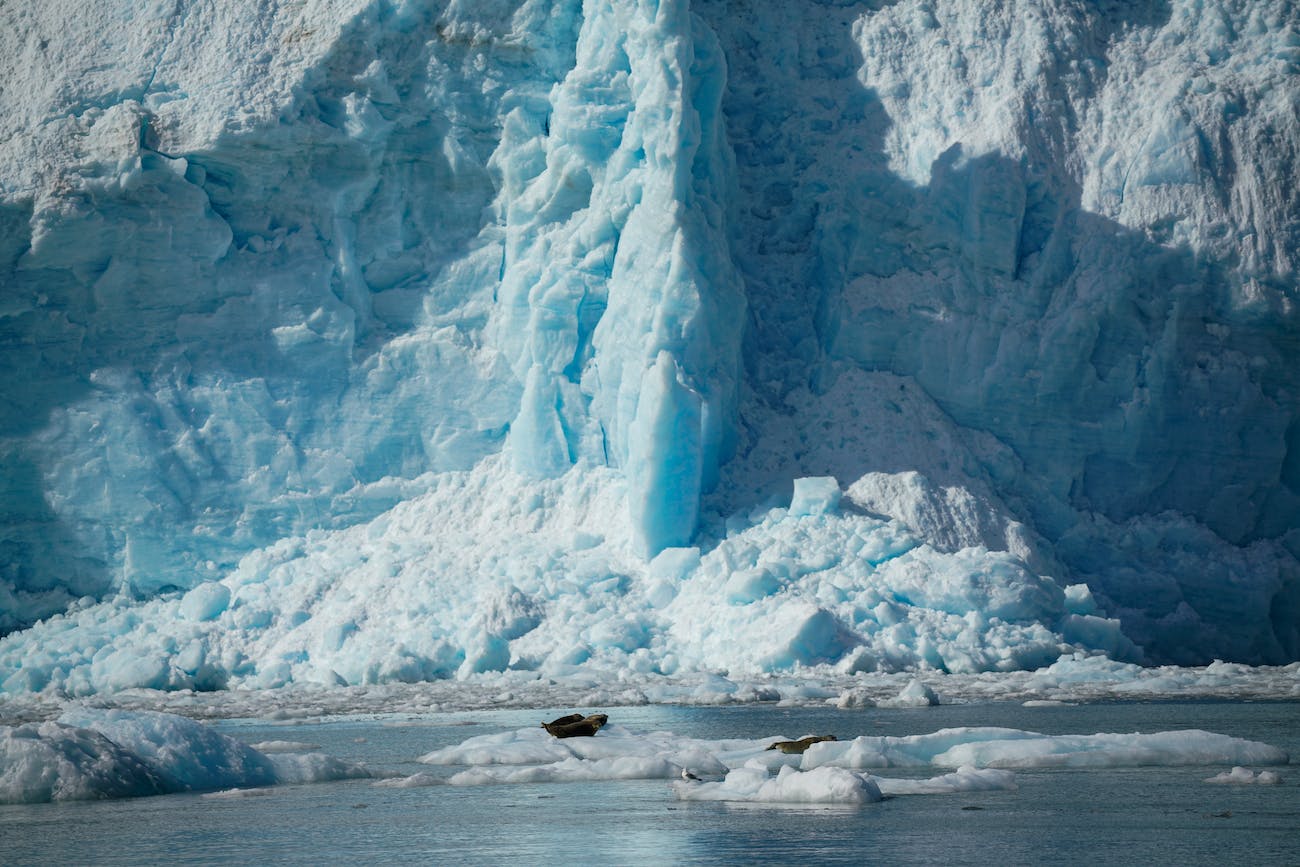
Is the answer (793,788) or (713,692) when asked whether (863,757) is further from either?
(713,692)

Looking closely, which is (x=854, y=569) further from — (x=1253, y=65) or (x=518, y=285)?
(x=1253, y=65)

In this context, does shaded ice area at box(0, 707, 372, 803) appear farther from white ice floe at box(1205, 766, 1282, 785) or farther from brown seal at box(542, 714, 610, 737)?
white ice floe at box(1205, 766, 1282, 785)

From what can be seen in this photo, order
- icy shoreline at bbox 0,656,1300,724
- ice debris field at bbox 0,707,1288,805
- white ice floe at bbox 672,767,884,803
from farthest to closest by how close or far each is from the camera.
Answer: icy shoreline at bbox 0,656,1300,724, ice debris field at bbox 0,707,1288,805, white ice floe at bbox 672,767,884,803

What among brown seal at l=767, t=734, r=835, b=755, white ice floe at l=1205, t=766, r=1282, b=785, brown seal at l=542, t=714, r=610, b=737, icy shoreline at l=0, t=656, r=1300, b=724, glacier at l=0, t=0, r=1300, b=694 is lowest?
icy shoreline at l=0, t=656, r=1300, b=724

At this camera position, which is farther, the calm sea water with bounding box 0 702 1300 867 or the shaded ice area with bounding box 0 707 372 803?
the shaded ice area with bounding box 0 707 372 803

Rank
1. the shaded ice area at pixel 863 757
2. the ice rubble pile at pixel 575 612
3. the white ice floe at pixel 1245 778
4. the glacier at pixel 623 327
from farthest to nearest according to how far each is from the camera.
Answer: the glacier at pixel 623 327 → the ice rubble pile at pixel 575 612 → the shaded ice area at pixel 863 757 → the white ice floe at pixel 1245 778

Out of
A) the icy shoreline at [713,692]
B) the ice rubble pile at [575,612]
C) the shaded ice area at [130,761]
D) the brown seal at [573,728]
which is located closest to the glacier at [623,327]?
the ice rubble pile at [575,612]

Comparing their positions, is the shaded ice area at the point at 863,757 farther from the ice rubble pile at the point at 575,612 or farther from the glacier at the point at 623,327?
the glacier at the point at 623,327

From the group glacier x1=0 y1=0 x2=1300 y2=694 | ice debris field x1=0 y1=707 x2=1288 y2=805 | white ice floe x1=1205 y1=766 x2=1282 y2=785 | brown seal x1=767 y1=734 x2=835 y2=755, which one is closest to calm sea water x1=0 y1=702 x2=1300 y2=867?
white ice floe x1=1205 y1=766 x2=1282 y2=785
